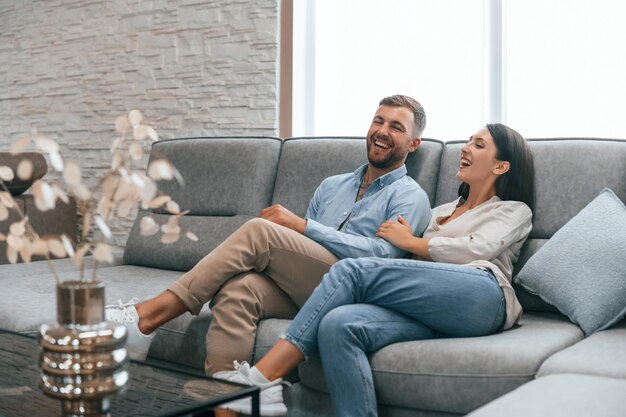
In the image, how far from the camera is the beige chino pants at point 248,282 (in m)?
2.15

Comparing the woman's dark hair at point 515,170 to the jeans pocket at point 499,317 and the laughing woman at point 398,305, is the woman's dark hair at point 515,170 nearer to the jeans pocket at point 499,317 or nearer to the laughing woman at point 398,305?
the laughing woman at point 398,305

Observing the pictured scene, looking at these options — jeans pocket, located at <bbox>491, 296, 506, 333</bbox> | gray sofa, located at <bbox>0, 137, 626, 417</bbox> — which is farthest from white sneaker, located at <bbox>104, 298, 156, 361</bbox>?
jeans pocket, located at <bbox>491, 296, 506, 333</bbox>

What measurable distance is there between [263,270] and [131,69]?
2238 mm

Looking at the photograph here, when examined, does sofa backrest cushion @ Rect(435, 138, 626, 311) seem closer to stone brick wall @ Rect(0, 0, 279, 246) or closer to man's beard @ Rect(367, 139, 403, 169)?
man's beard @ Rect(367, 139, 403, 169)

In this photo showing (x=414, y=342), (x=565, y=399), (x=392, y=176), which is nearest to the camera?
(x=565, y=399)

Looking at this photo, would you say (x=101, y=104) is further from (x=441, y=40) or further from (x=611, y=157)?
(x=611, y=157)

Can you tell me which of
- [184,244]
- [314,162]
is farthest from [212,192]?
[314,162]

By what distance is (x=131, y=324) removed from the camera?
7.29 ft

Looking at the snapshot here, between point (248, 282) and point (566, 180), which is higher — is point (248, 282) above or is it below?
below

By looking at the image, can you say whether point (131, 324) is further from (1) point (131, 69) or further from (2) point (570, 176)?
(1) point (131, 69)

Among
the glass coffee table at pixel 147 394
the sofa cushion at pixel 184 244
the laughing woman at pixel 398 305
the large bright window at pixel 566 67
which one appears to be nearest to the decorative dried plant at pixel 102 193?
the glass coffee table at pixel 147 394

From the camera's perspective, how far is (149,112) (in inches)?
162

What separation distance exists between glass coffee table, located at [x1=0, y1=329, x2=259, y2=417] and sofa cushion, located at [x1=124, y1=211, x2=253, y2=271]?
1.34 m

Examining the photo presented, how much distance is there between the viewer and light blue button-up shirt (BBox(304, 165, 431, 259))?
240cm
